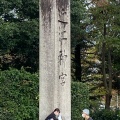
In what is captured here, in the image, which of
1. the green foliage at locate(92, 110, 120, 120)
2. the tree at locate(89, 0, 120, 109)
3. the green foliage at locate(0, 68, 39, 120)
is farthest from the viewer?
the green foliage at locate(92, 110, 120, 120)

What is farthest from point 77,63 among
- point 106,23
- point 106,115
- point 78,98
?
point 78,98

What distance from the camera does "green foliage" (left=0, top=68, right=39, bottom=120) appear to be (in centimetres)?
1334

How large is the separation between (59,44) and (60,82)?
1134 mm

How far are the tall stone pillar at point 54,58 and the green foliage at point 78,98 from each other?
401 cm

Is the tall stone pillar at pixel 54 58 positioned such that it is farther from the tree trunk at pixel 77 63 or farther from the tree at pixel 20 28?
the tree trunk at pixel 77 63

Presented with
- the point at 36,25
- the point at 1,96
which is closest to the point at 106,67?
the point at 36,25

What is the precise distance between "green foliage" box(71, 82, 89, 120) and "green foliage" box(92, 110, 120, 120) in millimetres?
2498

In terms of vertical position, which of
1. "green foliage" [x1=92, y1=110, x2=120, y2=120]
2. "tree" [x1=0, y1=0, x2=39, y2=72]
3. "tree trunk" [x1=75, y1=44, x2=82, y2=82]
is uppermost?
"tree" [x1=0, y1=0, x2=39, y2=72]

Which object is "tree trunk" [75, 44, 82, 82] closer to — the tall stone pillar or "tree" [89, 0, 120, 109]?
"tree" [89, 0, 120, 109]

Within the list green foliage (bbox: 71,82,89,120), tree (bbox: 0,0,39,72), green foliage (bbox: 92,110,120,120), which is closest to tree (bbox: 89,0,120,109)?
green foliage (bbox: 71,82,89,120)

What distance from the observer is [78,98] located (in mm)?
15641

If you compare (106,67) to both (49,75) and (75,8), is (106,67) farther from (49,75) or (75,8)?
(49,75)

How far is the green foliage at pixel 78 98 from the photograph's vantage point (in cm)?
1538

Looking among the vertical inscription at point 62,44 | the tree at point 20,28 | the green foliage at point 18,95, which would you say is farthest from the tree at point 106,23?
the vertical inscription at point 62,44
